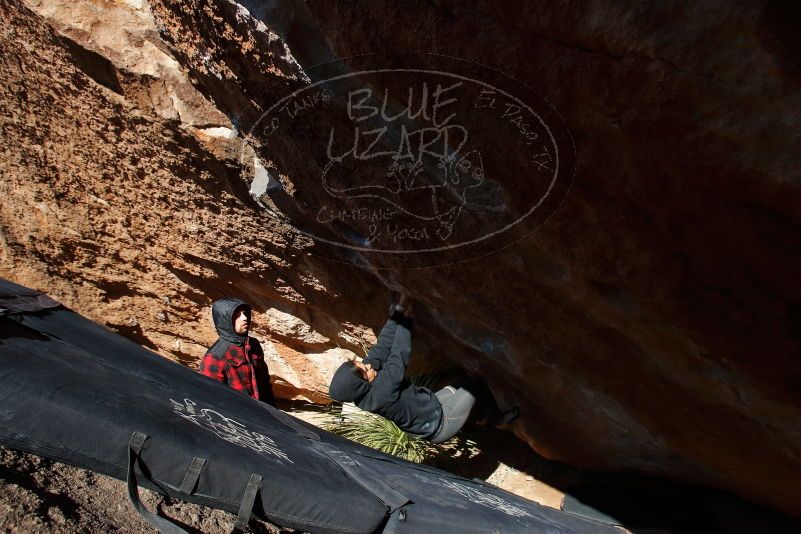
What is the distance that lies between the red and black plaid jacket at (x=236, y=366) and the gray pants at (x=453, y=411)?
110 centimetres

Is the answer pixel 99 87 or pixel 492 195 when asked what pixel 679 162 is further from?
pixel 99 87

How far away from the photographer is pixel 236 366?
3.06 m

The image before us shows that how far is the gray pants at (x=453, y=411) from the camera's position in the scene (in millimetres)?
3402

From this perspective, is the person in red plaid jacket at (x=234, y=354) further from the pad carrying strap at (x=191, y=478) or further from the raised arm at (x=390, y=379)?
the pad carrying strap at (x=191, y=478)

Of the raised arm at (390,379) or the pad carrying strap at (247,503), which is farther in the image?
the raised arm at (390,379)

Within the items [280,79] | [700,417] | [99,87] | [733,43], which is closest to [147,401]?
[280,79]

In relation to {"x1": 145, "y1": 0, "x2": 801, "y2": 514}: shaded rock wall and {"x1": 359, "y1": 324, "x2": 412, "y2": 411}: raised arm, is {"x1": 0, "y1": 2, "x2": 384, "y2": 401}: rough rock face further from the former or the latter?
{"x1": 359, "y1": 324, "x2": 412, "y2": 411}: raised arm

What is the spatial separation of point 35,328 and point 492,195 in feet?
4.95

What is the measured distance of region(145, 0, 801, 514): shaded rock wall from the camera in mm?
1302

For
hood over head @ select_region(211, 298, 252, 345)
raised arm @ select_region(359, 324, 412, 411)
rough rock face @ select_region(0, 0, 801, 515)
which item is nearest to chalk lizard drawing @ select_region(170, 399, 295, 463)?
rough rock face @ select_region(0, 0, 801, 515)

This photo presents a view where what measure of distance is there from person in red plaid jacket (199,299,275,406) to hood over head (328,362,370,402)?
504 millimetres

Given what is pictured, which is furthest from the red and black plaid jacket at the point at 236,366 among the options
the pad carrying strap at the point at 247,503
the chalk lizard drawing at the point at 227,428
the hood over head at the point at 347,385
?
the pad carrying strap at the point at 247,503

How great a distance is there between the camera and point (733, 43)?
122 centimetres

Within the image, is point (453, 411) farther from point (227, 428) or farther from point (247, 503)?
point (247, 503)
